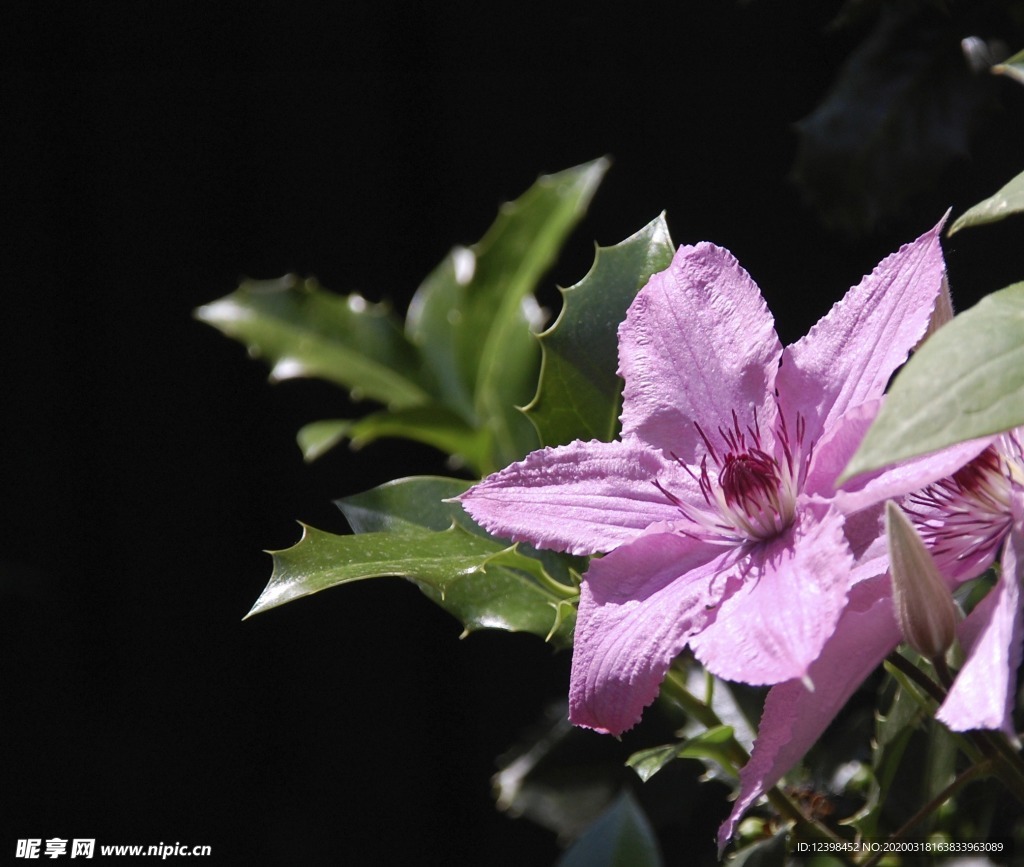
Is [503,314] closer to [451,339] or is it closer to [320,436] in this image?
[451,339]

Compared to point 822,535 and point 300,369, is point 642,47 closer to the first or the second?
point 300,369

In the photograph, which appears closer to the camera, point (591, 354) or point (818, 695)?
point (818, 695)

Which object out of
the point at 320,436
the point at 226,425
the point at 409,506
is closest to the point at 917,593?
the point at 409,506

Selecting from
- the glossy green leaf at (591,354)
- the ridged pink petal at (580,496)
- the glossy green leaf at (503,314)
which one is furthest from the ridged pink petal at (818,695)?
the glossy green leaf at (503,314)

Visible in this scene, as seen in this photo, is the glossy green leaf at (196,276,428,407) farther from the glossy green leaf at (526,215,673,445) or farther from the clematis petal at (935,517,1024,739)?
the clematis petal at (935,517,1024,739)

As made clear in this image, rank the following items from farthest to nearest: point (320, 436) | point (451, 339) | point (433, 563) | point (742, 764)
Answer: point (451, 339) → point (320, 436) → point (742, 764) → point (433, 563)

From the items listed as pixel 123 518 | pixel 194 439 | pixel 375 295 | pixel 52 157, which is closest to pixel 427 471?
pixel 375 295
